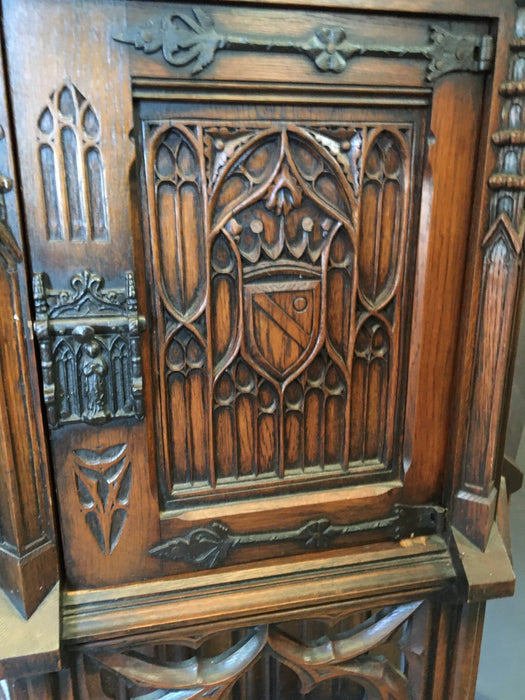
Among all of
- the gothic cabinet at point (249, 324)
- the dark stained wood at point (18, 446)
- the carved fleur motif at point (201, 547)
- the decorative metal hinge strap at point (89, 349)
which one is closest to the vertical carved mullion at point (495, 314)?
the gothic cabinet at point (249, 324)

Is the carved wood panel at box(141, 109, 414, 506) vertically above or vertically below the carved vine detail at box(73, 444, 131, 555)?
above

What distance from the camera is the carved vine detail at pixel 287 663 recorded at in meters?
0.80

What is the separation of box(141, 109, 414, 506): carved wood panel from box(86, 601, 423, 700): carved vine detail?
0.25 m

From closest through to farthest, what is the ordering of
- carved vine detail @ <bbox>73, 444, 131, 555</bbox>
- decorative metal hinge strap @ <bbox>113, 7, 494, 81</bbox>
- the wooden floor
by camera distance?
decorative metal hinge strap @ <bbox>113, 7, 494, 81</bbox>
carved vine detail @ <bbox>73, 444, 131, 555</bbox>
the wooden floor

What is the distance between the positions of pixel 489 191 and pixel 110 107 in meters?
0.47

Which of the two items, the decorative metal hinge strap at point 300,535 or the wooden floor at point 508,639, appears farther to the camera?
the wooden floor at point 508,639

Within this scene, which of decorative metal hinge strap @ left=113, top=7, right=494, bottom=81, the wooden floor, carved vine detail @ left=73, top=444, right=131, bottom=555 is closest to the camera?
decorative metal hinge strap @ left=113, top=7, right=494, bottom=81

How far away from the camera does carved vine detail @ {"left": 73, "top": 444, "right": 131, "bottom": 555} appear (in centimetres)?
71

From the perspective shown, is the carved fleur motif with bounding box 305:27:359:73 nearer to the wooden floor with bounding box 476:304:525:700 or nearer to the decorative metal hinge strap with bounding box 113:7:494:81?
the decorative metal hinge strap with bounding box 113:7:494:81

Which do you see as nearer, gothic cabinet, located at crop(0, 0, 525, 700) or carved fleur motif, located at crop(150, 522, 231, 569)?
gothic cabinet, located at crop(0, 0, 525, 700)

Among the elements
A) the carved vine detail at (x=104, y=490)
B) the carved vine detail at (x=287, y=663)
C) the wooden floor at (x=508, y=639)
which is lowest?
the wooden floor at (x=508, y=639)

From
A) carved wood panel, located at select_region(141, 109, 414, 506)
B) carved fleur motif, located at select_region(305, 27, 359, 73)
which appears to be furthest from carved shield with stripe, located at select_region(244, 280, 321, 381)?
carved fleur motif, located at select_region(305, 27, 359, 73)

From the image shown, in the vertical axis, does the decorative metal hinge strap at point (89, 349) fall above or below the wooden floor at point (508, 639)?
above

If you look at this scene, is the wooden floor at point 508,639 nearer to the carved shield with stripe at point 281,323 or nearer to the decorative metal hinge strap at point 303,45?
the carved shield with stripe at point 281,323
